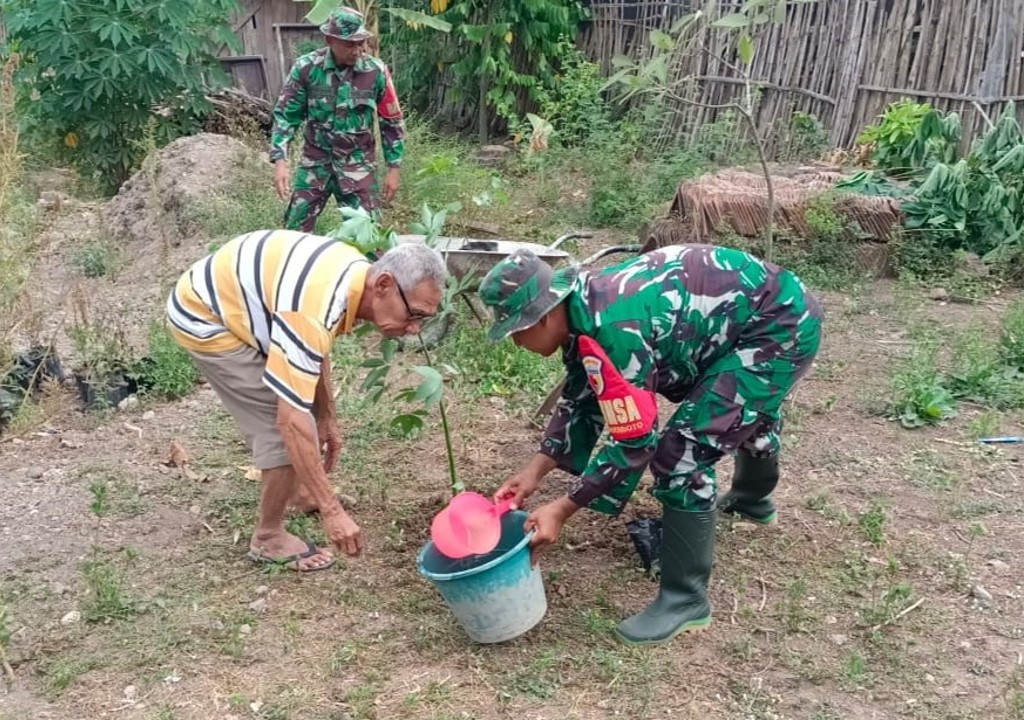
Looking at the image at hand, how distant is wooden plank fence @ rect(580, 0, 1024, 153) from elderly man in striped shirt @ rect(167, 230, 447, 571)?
3.90 m

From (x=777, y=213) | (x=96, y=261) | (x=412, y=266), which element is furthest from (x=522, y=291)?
(x=96, y=261)

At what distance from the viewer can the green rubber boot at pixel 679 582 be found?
3.04m

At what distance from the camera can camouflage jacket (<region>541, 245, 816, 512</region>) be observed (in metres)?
2.74

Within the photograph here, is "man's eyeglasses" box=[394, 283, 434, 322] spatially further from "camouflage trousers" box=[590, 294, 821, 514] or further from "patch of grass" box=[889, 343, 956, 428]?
"patch of grass" box=[889, 343, 956, 428]

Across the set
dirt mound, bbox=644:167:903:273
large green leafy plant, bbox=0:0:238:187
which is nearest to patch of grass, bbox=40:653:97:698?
dirt mound, bbox=644:167:903:273

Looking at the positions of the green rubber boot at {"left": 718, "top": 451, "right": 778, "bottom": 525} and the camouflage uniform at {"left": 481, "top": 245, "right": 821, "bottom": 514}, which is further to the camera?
the green rubber boot at {"left": 718, "top": 451, "right": 778, "bottom": 525}

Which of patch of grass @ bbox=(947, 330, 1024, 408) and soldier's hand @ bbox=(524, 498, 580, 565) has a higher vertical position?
soldier's hand @ bbox=(524, 498, 580, 565)

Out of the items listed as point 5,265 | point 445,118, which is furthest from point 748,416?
point 445,118

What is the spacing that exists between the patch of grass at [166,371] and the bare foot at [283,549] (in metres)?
A: 1.72

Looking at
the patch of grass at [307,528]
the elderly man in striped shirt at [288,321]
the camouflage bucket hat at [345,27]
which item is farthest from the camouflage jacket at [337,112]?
the elderly man in striped shirt at [288,321]

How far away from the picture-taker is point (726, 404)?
293cm

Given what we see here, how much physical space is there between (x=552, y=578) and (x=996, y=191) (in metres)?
4.64

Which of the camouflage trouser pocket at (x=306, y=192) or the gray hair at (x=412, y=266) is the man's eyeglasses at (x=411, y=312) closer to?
the gray hair at (x=412, y=266)

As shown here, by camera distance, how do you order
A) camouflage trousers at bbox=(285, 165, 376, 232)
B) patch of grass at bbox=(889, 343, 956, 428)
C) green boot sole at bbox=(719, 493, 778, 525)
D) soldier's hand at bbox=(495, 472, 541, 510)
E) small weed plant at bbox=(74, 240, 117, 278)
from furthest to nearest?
small weed plant at bbox=(74, 240, 117, 278), camouflage trousers at bbox=(285, 165, 376, 232), patch of grass at bbox=(889, 343, 956, 428), green boot sole at bbox=(719, 493, 778, 525), soldier's hand at bbox=(495, 472, 541, 510)
